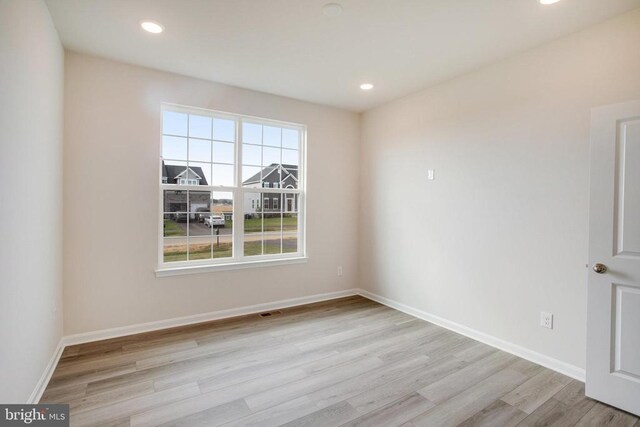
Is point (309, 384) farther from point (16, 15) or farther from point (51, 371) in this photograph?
point (16, 15)

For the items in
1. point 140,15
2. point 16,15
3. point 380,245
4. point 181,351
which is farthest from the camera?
point 380,245

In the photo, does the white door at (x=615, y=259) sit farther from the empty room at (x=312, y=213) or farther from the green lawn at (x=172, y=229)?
the green lawn at (x=172, y=229)

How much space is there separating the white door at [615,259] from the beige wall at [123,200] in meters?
3.08

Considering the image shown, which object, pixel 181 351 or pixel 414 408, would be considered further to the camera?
pixel 181 351

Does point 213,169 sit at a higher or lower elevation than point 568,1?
A: lower

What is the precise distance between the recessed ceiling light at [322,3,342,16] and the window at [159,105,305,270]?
1.86 m

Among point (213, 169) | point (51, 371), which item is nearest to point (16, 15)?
point (213, 169)

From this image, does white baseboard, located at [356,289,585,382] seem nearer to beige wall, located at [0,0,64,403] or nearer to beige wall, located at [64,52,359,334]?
beige wall, located at [64,52,359,334]

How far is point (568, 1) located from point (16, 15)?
10.8ft

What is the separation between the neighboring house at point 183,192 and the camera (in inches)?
133

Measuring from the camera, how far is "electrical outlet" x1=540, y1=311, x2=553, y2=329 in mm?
2598

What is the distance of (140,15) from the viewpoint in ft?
7.57

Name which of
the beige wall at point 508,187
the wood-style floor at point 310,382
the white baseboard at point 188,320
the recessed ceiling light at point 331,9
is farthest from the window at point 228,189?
the recessed ceiling light at point 331,9

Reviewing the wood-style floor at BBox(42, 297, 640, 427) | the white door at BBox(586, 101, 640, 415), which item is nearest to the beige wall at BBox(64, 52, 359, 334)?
the wood-style floor at BBox(42, 297, 640, 427)
